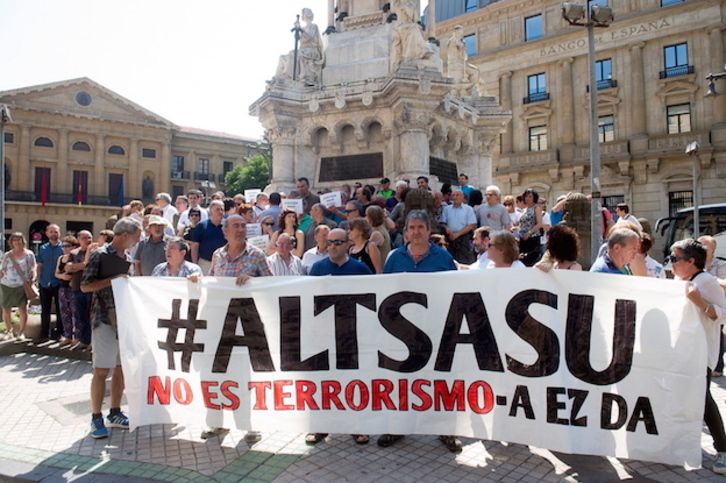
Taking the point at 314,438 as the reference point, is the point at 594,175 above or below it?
above

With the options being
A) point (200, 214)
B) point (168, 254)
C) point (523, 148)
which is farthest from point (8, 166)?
point (168, 254)

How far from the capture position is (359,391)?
13.5 ft

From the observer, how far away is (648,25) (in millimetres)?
33438

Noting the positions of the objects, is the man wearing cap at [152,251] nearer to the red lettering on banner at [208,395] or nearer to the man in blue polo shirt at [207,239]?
the man in blue polo shirt at [207,239]

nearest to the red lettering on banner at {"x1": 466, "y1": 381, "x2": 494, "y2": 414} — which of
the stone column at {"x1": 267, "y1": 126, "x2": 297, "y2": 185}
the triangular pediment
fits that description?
the stone column at {"x1": 267, "y1": 126, "x2": 297, "y2": 185}

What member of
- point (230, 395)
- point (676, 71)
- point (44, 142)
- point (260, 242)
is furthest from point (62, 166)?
point (230, 395)

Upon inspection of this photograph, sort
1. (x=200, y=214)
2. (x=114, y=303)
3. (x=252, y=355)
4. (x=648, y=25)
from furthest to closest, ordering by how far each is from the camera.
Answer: (x=648, y=25)
(x=200, y=214)
(x=114, y=303)
(x=252, y=355)

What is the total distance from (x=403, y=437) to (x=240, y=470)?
4.89ft

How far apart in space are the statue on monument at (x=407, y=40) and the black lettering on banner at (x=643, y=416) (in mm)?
9483

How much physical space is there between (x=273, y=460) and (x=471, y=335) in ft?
6.29

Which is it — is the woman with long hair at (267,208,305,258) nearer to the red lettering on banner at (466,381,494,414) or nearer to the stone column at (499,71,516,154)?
the red lettering on banner at (466,381,494,414)

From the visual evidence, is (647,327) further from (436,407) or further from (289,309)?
(289,309)

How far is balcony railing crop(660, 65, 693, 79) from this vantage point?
105 feet

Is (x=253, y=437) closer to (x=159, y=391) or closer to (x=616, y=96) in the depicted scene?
(x=159, y=391)
